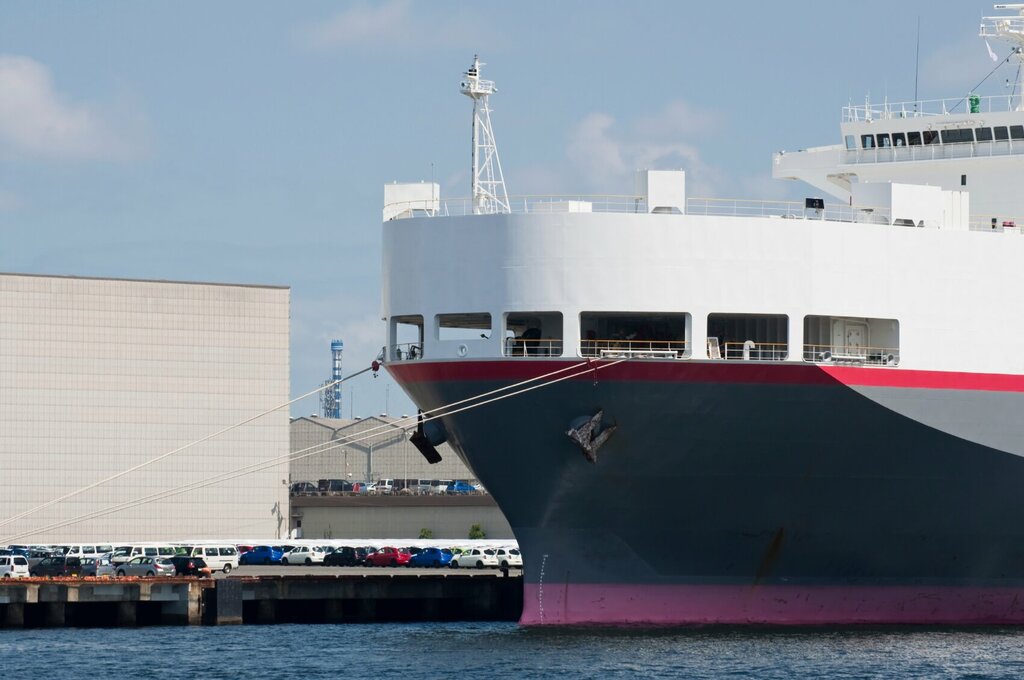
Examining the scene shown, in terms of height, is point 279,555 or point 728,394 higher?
point 728,394

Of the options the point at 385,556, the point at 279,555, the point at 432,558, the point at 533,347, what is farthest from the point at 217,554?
the point at 533,347

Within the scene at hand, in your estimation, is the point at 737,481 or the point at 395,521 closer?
the point at 737,481

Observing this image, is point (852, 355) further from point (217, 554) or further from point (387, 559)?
point (217, 554)

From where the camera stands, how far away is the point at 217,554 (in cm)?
6919

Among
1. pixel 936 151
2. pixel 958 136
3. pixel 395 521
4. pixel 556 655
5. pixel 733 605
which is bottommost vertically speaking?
pixel 556 655

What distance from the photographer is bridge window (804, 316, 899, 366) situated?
36375 millimetres

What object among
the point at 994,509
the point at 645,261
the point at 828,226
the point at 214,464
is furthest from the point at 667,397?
the point at 214,464

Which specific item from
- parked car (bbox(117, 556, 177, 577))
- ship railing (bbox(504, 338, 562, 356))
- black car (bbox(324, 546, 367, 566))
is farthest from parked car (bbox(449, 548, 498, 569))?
ship railing (bbox(504, 338, 562, 356))

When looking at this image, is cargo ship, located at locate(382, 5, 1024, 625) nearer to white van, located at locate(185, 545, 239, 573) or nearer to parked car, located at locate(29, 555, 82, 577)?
parked car, located at locate(29, 555, 82, 577)

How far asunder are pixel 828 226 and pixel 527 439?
756 cm

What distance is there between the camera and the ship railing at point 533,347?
3588 centimetres

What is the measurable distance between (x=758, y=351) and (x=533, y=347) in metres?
4.53

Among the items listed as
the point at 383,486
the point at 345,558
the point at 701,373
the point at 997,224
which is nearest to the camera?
the point at 701,373

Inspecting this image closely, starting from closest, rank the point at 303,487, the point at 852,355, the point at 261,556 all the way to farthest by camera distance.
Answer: the point at 852,355 → the point at 261,556 → the point at 303,487
